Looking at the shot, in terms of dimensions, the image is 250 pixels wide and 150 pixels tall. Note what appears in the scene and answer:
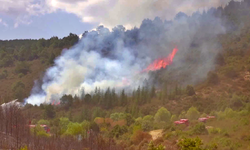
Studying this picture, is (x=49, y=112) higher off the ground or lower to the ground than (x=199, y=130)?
higher

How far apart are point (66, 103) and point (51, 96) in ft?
42.0

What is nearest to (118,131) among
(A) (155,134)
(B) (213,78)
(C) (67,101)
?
(A) (155,134)

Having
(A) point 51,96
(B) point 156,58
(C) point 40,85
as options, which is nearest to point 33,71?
(C) point 40,85

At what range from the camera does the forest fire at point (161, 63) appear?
4269 inches

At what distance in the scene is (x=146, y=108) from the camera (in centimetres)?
7094

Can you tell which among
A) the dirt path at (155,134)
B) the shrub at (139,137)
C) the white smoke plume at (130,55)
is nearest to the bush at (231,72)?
the white smoke plume at (130,55)

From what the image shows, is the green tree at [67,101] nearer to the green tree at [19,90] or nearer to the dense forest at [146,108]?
the dense forest at [146,108]

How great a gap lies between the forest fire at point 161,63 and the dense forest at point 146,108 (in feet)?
17.2

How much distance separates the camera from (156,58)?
378 feet

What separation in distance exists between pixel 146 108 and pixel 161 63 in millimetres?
43556

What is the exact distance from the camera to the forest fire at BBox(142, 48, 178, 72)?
356 ft

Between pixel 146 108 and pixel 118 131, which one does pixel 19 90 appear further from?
pixel 118 131

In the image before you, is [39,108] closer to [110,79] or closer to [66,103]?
[66,103]

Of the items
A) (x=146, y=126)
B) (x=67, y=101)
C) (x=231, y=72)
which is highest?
(x=231, y=72)
